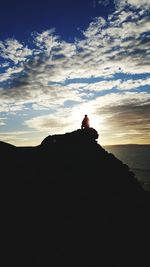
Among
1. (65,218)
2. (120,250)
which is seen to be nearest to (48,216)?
(65,218)

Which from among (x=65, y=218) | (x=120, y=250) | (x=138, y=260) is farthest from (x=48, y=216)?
(x=138, y=260)

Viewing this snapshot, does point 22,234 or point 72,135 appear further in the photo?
point 72,135

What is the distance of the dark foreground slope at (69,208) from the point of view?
22188 millimetres

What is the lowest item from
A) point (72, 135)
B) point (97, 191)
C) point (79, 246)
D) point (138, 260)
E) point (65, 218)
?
point (138, 260)

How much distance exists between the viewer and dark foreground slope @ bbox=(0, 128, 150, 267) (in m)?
22.2

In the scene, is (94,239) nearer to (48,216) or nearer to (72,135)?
(48,216)

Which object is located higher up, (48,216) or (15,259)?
(48,216)

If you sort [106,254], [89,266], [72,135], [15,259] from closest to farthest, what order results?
[15,259]
[89,266]
[106,254]
[72,135]

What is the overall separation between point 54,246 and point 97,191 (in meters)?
8.43

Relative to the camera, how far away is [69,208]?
85.6 feet

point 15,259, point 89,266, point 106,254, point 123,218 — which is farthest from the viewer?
point 123,218

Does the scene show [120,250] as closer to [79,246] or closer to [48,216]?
[79,246]

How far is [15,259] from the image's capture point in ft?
67.2

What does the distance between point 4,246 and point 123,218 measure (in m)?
12.5
